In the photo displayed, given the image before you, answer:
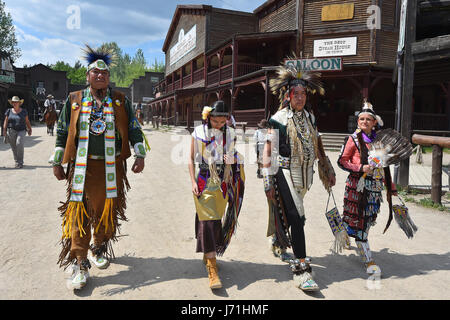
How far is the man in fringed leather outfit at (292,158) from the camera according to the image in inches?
123

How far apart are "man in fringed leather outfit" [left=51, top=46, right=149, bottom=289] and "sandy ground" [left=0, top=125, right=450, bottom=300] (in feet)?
1.36

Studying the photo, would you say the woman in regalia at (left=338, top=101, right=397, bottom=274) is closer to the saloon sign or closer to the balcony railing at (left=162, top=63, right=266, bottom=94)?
the saloon sign

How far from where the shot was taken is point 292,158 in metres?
3.22

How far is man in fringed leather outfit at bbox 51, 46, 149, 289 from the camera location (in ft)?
9.84

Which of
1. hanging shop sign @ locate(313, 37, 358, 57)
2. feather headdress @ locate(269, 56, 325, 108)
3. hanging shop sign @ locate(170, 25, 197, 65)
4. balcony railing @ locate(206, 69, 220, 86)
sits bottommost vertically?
feather headdress @ locate(269, 56, 325, 108)

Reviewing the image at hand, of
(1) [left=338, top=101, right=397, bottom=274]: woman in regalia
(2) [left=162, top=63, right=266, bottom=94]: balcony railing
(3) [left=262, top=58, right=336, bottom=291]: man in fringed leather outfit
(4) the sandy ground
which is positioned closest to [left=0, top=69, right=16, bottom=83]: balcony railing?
(2) [left=162, top=63, right=266, bottom=94]: balcony railing

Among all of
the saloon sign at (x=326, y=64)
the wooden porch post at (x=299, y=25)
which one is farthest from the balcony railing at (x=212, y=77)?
the saloon sign at (x=326, y=64)

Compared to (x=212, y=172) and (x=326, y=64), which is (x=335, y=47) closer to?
(x=326, y=64)

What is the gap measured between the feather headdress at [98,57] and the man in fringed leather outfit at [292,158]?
1.74 metres

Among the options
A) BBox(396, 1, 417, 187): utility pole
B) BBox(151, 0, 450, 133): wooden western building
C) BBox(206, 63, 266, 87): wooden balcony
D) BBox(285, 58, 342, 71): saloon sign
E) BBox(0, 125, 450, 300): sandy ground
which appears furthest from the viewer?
BBox(206, 63, 266, 87): wooden balcony

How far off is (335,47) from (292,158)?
1608 centimetres

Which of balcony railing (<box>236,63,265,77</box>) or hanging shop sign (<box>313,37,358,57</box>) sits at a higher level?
hanging shop sign (<box>313,37,358,57</box>)

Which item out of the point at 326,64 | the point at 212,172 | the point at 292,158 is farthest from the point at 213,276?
the point at 326,64
